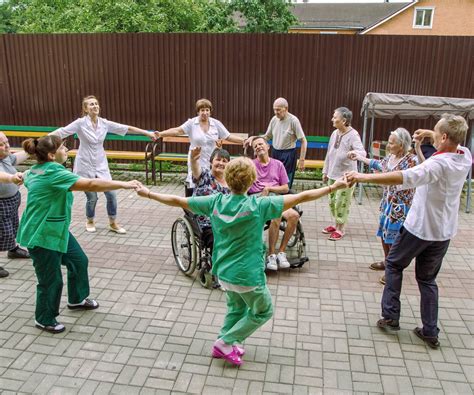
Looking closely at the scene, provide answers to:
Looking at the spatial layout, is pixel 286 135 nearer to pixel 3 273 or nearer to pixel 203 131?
pixel 203 131

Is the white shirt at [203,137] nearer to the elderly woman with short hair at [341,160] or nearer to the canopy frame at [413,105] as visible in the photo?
the elderly woman with short hair at [341,160]

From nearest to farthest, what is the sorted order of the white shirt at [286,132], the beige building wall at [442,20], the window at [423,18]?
the white shirt at [286,132] → the beige building wall at [442,20] → the window at [423,18]

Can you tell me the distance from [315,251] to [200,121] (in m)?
2.32

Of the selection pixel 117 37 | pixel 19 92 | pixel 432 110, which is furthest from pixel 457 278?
Answer: pixel 19 92

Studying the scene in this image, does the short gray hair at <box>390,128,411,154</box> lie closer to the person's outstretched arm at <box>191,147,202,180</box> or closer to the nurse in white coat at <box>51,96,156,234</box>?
the person's outstretched arm at <box>191,147,202,180</box>

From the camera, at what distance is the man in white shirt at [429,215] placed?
3.31 metres

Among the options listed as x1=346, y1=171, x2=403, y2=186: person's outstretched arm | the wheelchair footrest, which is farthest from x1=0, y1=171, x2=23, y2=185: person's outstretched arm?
the wheelchair footrest

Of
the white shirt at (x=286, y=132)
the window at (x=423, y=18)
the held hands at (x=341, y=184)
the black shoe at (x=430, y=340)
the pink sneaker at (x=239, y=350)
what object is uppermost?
the window at (x=423, y=18)

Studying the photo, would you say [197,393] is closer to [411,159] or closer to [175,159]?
[411,159]

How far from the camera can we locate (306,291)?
472 centimetres

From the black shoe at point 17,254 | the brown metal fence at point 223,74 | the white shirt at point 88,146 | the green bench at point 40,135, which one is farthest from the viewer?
the green bench at point 40,135

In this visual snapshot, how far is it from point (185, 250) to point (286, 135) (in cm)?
234

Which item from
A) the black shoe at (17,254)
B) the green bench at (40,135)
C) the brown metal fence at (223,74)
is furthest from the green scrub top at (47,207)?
the brown metal fence at (223,74)

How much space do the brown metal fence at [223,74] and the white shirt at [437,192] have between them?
242 inches
